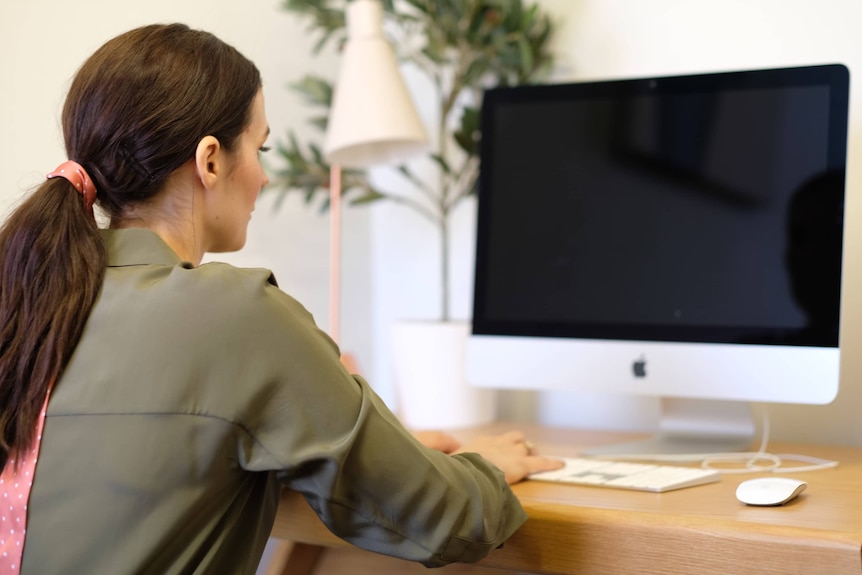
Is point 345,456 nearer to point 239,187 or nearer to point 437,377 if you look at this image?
point 239,187

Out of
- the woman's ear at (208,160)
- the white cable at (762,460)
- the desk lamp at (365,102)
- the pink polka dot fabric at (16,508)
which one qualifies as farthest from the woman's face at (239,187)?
the white cable at (762,460)

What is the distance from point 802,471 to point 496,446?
1.25 feet

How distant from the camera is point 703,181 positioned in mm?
1215

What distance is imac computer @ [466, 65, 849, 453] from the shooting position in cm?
114

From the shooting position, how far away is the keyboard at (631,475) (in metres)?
0.99

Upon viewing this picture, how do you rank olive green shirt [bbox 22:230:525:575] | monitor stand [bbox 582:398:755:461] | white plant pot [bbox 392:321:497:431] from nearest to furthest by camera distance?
olive green shirt [bbox 22:230:525:575] → monitor stand [bbox 582:398:755:461] → white plant pot [bbox 392:321:497:431]

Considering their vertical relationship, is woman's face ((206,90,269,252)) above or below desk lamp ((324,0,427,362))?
below

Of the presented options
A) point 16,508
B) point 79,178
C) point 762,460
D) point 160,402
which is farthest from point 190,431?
point 762,460

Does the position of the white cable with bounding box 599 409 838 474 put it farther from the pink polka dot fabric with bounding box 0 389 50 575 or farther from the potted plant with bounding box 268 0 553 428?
the pink polka dot fabric with bounding box 0 389 50 575

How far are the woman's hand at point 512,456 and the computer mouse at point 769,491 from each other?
240 millimetres

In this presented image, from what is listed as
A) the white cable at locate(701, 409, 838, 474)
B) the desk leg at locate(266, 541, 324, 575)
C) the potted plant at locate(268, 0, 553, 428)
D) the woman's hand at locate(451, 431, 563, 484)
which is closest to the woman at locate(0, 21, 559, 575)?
the woman's hand at locate(451, 431, 563, 484)

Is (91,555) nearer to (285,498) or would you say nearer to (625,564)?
(285,498)

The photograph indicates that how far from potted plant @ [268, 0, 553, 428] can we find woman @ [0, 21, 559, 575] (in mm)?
788

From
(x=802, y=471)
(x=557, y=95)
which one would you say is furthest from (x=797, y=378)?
(x=557, y=95)
